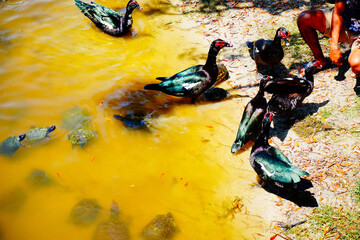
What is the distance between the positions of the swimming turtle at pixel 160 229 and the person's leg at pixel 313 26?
4624 mm

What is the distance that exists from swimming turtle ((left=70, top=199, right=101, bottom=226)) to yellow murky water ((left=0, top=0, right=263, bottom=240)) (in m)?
0.09

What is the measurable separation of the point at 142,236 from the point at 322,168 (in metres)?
3.12

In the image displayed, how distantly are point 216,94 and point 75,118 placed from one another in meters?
3.09

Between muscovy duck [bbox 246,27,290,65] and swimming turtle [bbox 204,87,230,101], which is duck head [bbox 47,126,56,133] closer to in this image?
swimming turtle [bbox 204,87,230,101]

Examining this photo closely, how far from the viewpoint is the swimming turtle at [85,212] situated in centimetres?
409

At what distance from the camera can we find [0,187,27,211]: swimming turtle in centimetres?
427

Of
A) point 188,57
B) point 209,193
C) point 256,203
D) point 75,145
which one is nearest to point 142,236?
point 209,193

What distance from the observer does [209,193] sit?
4383 mm

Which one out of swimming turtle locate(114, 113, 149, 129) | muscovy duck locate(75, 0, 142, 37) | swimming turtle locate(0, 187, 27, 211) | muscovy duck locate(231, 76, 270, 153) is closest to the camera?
swimming turtle locate(0, 187, 27, 211)

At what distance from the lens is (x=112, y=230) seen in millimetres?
3949

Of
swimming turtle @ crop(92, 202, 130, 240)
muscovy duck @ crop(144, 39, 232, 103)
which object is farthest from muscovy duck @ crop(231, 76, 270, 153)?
swimming turtle @ crop(92, 202, 130, 240)

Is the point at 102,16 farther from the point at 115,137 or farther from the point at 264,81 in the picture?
the point at 264,81

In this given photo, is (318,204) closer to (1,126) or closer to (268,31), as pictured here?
(268,31)

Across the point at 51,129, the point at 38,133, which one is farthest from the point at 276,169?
the point at 38,133
